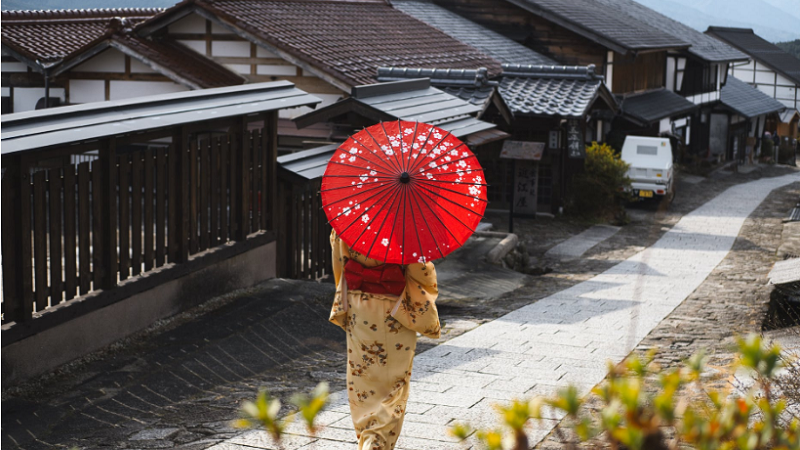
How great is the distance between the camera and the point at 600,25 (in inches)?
1082

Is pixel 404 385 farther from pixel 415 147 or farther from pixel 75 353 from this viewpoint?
pixel 75 353

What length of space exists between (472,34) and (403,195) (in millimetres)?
23437

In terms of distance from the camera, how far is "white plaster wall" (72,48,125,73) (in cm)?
1681

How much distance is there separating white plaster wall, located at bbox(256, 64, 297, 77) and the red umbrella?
12.5 m

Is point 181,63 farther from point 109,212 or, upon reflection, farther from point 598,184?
point 598,184

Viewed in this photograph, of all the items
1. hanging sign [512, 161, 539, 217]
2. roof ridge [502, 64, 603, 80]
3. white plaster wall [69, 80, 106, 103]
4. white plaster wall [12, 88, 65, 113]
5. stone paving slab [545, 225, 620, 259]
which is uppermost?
roof ridge [502, 64, 603, 80]

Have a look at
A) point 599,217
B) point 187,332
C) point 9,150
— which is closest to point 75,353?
point 187,332

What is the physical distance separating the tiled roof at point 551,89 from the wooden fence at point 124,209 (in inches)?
452

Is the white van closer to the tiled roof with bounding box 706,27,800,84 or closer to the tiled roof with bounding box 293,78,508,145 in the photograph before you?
the tiled roof with bounding box 293,78,508,145

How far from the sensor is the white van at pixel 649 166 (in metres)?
24.5

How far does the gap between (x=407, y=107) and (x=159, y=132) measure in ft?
17.1

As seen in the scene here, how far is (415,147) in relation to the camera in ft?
16.0

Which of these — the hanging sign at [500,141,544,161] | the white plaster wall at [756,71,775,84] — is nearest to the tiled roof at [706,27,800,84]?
the white plaster wall at [756,71,775,84]

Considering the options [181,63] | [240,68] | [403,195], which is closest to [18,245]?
[403,195]
